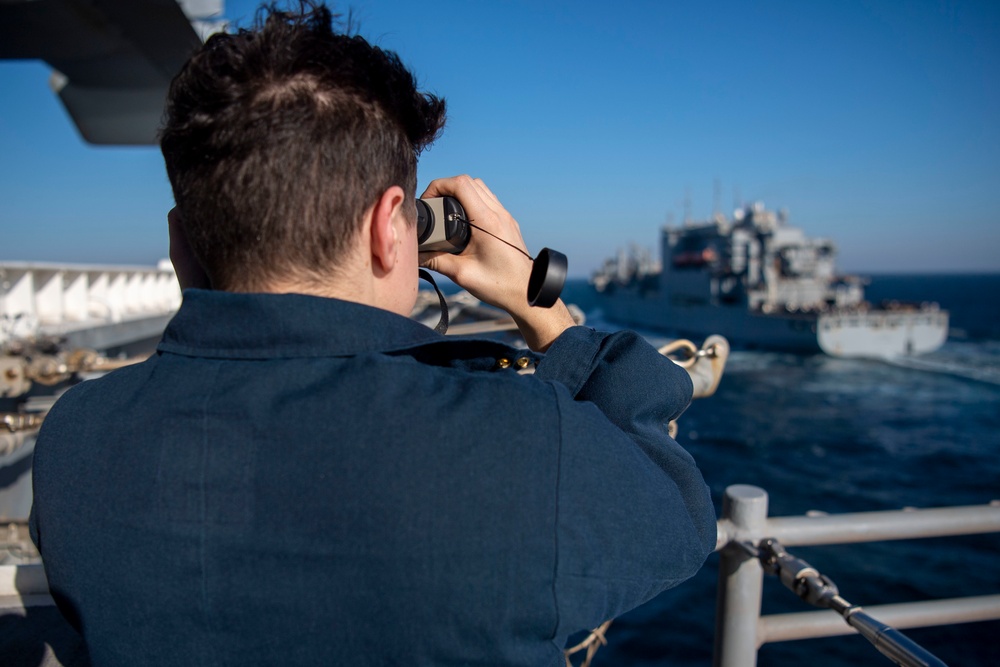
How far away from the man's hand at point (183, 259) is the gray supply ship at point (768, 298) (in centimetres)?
3893

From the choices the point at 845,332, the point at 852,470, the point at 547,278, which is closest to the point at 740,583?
the point at 547,278

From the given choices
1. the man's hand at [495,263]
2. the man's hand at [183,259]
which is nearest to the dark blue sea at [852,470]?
the man's hand at [495,263]

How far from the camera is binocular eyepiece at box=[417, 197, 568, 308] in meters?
1.26

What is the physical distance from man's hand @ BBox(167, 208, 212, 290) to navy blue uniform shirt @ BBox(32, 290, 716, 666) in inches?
9.7

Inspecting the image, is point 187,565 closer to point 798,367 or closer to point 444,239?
point 444,239

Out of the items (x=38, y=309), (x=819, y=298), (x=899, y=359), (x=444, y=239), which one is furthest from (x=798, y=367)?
(x=444, y=239)

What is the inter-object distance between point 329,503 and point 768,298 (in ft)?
151

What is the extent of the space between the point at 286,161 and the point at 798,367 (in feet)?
123

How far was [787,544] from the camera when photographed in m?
2.08

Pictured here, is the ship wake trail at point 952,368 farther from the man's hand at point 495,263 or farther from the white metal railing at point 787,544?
the man's hand at point 495,263

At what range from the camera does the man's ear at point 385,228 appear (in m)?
1.00

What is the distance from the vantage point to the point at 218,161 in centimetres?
96

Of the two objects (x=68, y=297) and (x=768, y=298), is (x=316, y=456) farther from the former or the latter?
(x=768, y=298)

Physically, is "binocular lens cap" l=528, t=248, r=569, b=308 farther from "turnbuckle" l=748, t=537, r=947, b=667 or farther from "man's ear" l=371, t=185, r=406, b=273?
"turnbuckle" l=748, t=537, r=947, b=667
